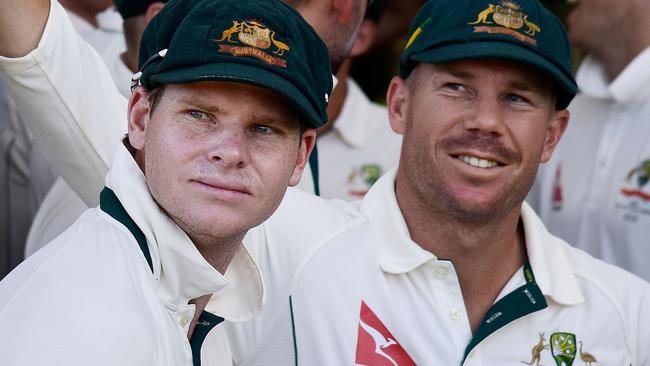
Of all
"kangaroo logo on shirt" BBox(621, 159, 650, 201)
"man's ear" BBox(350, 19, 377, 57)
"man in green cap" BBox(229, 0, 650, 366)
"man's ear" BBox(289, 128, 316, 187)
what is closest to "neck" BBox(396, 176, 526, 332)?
"man in green cap" BBox(229, 0, 650, 366)

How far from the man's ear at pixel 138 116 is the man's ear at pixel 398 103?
3.86 feet

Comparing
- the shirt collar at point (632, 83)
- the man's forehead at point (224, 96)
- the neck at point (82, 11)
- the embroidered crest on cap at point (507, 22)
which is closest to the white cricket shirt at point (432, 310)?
the embroidered crest on cap at point (507, 22)

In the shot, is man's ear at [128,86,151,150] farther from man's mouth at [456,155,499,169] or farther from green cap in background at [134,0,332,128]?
man's mouth at [456,155,499,169]

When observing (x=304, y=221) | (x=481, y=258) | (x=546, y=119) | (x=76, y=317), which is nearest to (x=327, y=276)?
(x=304, y=221)

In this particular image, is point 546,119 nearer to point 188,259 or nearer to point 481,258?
point 481,258

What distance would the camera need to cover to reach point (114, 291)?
1979 mm

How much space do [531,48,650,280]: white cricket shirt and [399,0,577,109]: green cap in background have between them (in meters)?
0.89

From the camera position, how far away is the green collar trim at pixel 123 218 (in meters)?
2.16

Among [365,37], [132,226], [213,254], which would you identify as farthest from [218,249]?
→ [365,37]

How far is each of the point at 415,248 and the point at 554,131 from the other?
611 millimetres

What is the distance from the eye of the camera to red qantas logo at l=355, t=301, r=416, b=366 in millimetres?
2973

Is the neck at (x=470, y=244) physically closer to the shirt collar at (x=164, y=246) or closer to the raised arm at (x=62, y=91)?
the raised arm at (x=62, y=91)

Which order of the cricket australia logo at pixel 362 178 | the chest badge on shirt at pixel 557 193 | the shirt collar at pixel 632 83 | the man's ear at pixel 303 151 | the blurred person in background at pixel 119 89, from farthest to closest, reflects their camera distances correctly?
1. the cricket australia logo at pixel 362 178
2. the chest badge on shirt at pixel 557 193
3. the shirt collar at pixel 632 83
4. the blurred person in background at pixel 119 89
5. the man's ear at pixel 303 151

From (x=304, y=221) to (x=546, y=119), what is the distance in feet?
2.58
